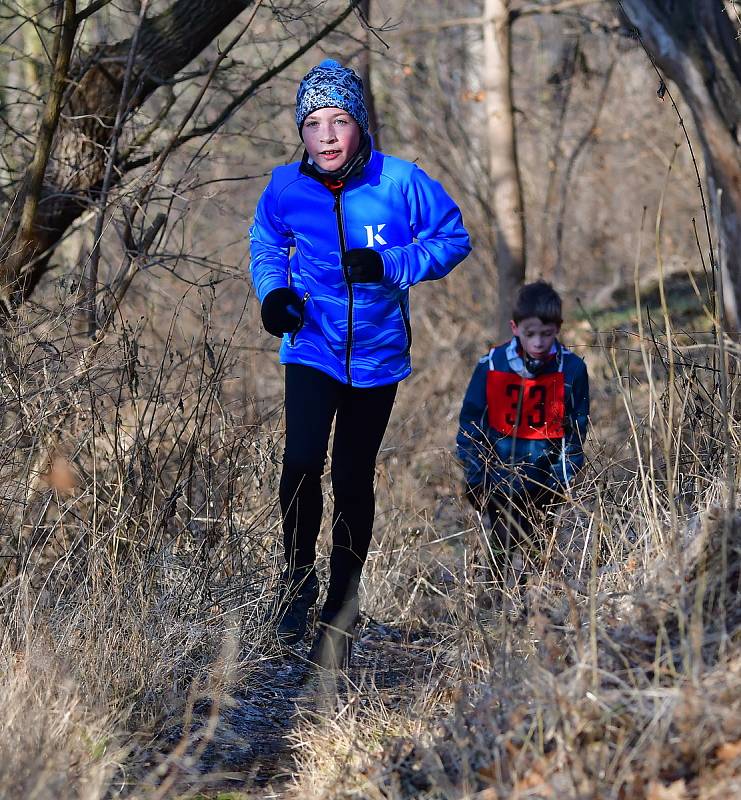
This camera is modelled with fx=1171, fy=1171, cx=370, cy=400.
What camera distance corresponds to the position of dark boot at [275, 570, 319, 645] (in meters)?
4.12

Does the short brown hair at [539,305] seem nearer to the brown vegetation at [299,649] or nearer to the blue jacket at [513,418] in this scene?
the blue jacket at [513,418]

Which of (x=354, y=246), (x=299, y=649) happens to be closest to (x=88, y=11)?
(x=354, y=246)

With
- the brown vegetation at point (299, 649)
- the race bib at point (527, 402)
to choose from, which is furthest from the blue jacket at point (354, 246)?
the race bib at point (527, 402)

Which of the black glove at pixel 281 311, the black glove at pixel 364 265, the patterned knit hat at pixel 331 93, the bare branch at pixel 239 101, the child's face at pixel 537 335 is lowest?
the child's face at pixel 537 335

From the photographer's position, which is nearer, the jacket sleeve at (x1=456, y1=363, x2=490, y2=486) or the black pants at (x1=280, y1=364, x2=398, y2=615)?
the black pants at (x1=280, y1=364, x2=398, y2=615)

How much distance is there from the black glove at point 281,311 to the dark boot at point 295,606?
0.88 m

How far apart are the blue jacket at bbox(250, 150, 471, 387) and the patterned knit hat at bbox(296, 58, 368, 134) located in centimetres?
19

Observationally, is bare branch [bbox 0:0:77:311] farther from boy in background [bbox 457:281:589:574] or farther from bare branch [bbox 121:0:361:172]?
boy in background [bbox 457:281:589:574]

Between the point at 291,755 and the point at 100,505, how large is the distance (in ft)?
4.76

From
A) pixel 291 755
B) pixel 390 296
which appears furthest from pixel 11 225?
pixel 291 755

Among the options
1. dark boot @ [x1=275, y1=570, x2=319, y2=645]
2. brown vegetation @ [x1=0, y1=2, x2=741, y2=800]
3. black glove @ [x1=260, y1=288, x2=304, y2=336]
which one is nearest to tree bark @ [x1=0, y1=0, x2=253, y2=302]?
brown vegetation @ [x1=0, y1=2, x2=741, y2=800]

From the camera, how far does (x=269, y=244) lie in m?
4.17

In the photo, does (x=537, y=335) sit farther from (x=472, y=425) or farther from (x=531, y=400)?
(x=472, y=425)

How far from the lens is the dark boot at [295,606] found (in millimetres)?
→ 4125
